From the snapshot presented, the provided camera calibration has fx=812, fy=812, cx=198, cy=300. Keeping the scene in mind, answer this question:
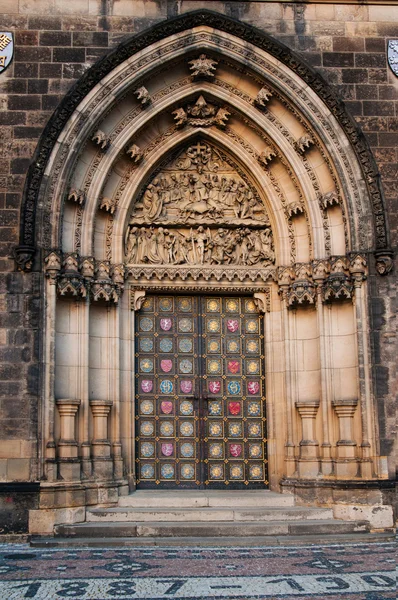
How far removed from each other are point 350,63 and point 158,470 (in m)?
7.89

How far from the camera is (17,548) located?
1172 centimetres

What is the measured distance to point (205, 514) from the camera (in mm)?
12961

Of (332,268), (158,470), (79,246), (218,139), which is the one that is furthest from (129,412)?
(218,139)

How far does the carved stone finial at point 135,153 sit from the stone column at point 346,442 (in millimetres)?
5473

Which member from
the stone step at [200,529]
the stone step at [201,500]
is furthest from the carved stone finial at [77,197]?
the stone step at [200,529]

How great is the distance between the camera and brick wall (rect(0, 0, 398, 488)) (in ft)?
41.9

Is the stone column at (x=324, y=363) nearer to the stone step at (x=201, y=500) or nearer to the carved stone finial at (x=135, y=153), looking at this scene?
the stone step at (x=201, y=500)

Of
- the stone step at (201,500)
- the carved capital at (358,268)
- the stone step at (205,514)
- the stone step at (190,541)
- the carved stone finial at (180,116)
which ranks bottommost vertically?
the stone step at (190,541)

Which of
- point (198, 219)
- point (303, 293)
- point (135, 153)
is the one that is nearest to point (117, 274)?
point (198, 219)

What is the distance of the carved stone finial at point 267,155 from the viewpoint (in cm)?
1466

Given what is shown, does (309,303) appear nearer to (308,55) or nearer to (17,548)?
(308,55)

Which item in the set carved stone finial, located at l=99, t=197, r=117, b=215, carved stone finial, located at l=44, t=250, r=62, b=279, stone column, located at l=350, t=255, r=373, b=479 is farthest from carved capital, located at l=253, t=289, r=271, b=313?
carved stone finial, located at l=44, t=250, r=62, b=279

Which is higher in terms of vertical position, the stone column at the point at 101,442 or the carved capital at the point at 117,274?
the carved capital at the point at 117,274

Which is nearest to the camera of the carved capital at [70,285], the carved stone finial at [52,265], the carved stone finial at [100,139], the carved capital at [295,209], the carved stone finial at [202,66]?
the carved stone finial at [52,265]
